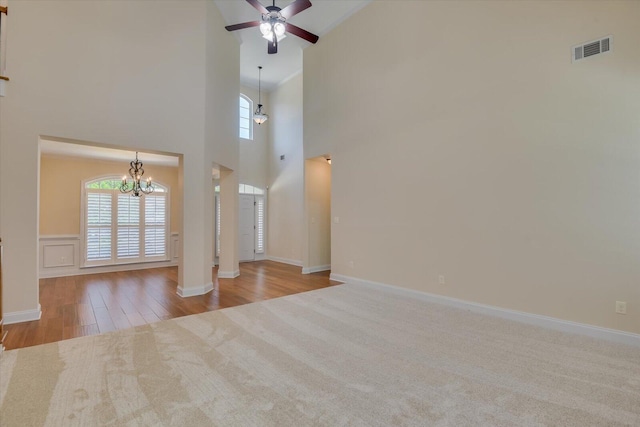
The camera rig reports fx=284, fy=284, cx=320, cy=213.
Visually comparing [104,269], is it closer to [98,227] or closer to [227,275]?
[98,227]

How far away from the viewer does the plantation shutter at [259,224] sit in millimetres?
8913

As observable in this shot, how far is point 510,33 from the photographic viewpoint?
371 centimetres

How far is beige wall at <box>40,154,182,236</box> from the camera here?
6.37 metres

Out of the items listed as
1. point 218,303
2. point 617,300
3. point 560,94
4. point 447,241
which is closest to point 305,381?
point 218,303

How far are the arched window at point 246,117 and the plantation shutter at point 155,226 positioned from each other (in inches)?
123

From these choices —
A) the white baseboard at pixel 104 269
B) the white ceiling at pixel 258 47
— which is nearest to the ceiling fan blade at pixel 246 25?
the white ceiling at pixel 258 47

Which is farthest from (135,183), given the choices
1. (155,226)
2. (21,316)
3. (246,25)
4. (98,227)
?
(246,25)

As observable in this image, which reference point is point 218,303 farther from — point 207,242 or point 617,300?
point 617,300

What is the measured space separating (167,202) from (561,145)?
835 cm

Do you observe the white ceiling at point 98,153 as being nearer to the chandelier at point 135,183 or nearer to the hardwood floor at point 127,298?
the chandelier at point 135,183

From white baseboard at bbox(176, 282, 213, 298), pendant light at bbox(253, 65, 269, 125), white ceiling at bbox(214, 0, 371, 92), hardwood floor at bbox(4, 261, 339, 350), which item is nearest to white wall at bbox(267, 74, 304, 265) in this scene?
pendant light at bbox(253, 65, 269, 125)

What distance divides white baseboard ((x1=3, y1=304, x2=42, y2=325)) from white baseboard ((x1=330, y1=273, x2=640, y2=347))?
5094 millimetres

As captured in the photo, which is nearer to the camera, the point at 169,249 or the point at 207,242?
the point at 207,242

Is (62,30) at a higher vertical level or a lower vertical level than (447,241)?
higher
